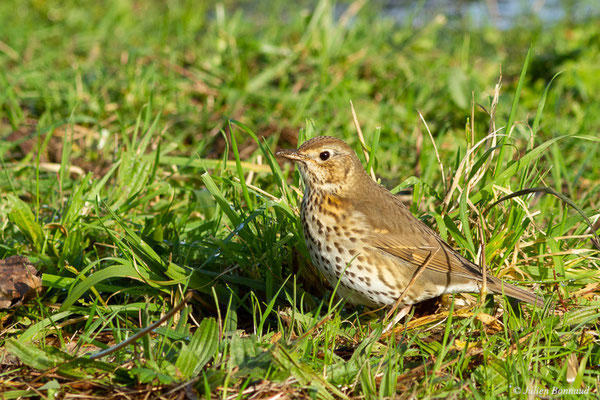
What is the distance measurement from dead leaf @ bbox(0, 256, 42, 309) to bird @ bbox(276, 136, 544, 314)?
1.41 metres

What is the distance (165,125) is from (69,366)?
120 inches

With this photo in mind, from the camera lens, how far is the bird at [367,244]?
12.1 ft

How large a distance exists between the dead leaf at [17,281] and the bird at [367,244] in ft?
4.61

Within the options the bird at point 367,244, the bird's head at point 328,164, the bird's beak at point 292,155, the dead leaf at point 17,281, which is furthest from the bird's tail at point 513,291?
the dead leaf at point 17,281

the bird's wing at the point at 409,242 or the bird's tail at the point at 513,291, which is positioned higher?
the bird's wing at the point at 409,242

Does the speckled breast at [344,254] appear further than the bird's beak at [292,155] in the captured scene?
No

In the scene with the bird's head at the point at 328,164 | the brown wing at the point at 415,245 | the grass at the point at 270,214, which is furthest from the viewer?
the bird's head at the point at 328,164

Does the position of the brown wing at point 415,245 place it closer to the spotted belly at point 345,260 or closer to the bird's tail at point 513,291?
the bird's tail at point 513,291

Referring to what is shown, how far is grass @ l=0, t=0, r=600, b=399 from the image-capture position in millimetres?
3166

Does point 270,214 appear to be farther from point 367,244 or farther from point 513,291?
point 513,291

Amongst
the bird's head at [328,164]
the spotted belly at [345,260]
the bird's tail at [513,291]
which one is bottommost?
the bird's tail at [513,291]

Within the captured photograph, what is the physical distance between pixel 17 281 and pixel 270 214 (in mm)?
Answer: 1375

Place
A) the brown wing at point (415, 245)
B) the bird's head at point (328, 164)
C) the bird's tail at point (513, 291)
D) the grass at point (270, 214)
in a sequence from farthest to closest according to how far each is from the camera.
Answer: the bird's head at point (328, 164) < the brown wing at point (415, 245) < the bird's tail at point (513, 291) < the grass at point (270, 214)

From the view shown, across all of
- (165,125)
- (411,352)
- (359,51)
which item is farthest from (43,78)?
(411,352)
